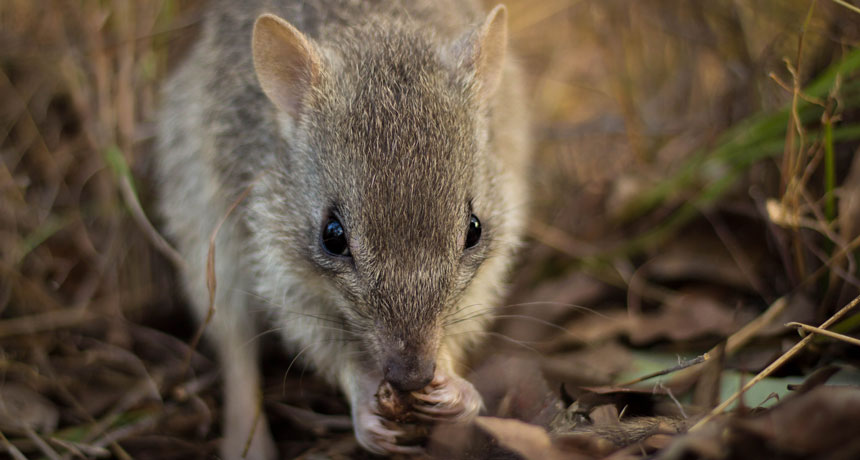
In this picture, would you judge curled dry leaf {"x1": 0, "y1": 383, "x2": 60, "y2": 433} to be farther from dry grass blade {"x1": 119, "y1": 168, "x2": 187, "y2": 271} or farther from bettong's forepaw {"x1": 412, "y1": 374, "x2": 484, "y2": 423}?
bettong's forepaw {"x1": 412, "y1": 374, "x2": 484, "y2": 423}

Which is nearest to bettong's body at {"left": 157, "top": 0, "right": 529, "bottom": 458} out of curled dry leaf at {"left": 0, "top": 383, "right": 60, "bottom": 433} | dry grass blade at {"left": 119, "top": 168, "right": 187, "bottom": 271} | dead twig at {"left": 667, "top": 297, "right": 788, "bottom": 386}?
dry grass blade at {"left": 119, "top": 168, "right": 187, "bottom": 271}

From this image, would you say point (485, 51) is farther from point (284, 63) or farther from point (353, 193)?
point (353, 193)

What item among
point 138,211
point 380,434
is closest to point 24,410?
point 138,211

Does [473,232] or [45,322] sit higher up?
[473,232]

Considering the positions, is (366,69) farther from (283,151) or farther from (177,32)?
(177,32)

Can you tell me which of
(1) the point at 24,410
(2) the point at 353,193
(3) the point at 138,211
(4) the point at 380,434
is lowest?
(1) the point at 24,410

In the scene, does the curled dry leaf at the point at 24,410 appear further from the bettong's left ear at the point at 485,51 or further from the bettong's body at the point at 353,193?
the bettong's left ear at the point at 485,51

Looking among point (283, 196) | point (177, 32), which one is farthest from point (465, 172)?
point (177, 32)

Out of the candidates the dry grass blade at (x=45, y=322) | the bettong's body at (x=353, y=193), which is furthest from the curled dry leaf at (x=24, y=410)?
the bettong's body at (x=353, y=193)
